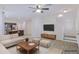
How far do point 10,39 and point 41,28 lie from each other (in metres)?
0.58

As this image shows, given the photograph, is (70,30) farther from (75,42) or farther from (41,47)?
(41,47)

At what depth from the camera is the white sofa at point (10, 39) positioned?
1.46m

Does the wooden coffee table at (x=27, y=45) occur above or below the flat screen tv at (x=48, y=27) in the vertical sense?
below

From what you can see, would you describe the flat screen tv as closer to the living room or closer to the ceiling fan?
the living room

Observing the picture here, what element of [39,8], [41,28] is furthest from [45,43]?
[39,8]

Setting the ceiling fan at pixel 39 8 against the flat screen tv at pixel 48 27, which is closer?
the ceiling fan at pixel 39 8

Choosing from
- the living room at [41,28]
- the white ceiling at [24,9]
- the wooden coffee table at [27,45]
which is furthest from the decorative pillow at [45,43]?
the white ceiling at [24,9]

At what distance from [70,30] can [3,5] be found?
1114 millimetres

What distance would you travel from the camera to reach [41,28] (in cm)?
154

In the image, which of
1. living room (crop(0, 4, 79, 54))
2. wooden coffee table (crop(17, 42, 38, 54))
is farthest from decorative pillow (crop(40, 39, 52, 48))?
wooden coffee table (crop(17, 42, 38, 54))

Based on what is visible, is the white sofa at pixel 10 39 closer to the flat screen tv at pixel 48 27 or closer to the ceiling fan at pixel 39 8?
the flat screen tv at pixel 48 27

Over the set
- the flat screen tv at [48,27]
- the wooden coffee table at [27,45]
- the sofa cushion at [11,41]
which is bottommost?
the wooden coffee table at [27,45]

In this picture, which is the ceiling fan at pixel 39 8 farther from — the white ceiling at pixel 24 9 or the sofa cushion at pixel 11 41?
the sofa cushion at pixel 11 41

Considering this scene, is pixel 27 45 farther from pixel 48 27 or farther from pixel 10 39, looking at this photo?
pixel 48 27
